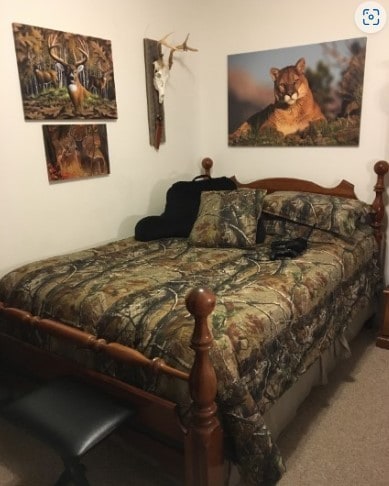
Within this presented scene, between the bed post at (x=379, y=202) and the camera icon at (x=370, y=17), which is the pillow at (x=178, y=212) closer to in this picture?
the bed post at (x=379, y=202)

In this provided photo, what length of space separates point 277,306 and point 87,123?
1.72 meters

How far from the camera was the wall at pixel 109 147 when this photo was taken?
7.66 ft

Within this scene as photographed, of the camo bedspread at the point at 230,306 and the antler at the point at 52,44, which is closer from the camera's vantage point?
the camo bedspread at the point at 230,306

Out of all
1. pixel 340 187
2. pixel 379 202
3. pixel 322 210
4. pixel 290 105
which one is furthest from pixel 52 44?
Result: pixel 379 202

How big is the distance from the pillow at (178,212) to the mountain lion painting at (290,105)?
575 millimetres

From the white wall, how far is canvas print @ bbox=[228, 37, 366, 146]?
2.4 inches

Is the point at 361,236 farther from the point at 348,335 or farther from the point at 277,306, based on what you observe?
the point at 277,306

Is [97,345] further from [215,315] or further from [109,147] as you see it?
[109,147]

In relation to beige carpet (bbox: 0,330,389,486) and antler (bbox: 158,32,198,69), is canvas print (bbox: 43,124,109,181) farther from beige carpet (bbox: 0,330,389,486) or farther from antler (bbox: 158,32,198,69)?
beige carpet (bbox: 0,330,389,486)

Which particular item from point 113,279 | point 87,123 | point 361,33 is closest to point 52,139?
point 87,123

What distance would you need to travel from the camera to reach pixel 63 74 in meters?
2.49

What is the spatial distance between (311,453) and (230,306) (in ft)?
2.72

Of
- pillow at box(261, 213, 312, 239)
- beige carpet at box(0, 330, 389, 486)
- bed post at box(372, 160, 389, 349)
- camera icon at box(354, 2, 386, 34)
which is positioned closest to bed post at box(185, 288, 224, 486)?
beige carpet at box(0, 330, 389, 486)

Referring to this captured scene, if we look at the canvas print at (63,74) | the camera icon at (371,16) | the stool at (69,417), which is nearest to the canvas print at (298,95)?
the camera icon at (371,16)
